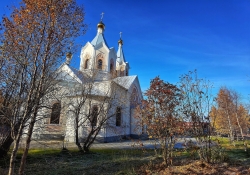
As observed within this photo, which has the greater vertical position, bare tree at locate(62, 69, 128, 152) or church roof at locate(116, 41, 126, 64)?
church roof at locate(116, 41, 126, 64)

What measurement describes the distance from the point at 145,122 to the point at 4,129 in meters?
6.20

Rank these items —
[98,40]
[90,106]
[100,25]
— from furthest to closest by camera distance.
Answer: [100,25], [98,40], [90,106]

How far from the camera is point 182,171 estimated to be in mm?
5797

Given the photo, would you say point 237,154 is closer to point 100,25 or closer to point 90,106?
point 90,106

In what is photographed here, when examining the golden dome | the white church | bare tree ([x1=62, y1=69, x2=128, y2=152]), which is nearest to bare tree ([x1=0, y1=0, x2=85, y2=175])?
bare tree ([x1=62, y1=69, x2=128, y2=152])

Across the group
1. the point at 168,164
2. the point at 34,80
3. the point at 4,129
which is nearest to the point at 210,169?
the point at 168,164

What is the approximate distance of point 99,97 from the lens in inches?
682

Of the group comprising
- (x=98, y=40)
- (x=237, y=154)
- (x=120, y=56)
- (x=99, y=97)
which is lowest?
(x=237, y=154)

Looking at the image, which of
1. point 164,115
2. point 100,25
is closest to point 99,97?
point 164,115

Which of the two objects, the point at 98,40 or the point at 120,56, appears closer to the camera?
the point at 98,40

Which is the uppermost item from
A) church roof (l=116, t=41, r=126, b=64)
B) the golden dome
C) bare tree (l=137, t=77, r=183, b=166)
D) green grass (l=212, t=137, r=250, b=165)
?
the golden dome

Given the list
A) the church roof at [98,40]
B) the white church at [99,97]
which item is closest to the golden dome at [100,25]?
the white church at [99,97]

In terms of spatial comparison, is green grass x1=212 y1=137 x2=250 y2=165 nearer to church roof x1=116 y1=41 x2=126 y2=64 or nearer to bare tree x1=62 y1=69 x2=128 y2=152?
bare tree x1=62 y1=69 x2=128 y2=152

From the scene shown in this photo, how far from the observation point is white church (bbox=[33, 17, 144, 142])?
509 inches
